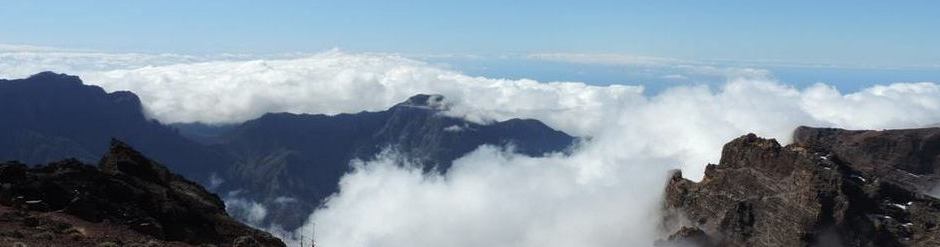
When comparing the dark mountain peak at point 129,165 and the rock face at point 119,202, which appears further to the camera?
the dark mountain peak at point 129,165

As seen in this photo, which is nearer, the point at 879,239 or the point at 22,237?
the point at 22,237

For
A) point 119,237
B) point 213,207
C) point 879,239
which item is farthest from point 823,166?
point 119,237

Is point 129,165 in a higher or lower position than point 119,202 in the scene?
higher

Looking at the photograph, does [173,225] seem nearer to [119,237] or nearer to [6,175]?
[119,237]

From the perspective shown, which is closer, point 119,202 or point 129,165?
point 119,202

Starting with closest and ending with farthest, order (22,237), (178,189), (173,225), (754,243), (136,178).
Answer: (22,237) → (173,225) → (136,178) → (178,189) → (754,243)

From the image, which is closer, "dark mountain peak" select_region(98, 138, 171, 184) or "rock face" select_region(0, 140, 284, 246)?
"rock face" select_region(0, 140, 284, 246)

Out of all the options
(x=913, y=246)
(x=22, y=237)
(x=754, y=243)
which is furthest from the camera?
(x=754, y=243)

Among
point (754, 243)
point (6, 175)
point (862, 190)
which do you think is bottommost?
point (754, 243)
